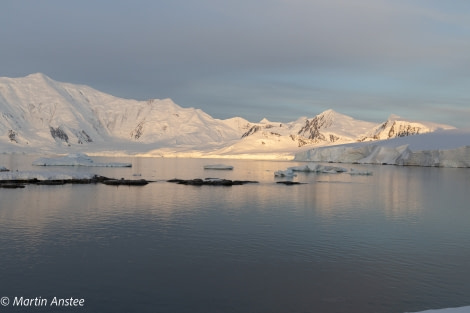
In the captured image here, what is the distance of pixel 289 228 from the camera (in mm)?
22891

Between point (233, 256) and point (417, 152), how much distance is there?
9678 centimetres

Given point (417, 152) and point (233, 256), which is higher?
point (417, 152)

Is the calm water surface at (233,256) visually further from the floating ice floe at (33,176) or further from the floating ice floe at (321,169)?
the floating ice floe at (321,169)

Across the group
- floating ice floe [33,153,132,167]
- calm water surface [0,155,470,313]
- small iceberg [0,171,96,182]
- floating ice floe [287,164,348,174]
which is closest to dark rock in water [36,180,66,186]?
small iceberg [0,171,96,182]

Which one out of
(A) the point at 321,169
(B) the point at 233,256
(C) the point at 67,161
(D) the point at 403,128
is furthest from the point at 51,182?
(D) the point at 403,128

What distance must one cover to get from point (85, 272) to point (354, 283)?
8324 mm

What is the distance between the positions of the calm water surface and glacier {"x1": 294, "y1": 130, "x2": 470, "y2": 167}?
75914mm

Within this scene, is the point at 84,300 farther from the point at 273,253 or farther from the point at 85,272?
the point at 273,253

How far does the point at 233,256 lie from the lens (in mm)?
17219

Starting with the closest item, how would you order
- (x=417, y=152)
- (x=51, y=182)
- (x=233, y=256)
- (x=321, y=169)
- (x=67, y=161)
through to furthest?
(x=233, y=256) → (x=51, y=182) → (x=321, y=169) → (x=67, y=161) → (x=417, y=152)

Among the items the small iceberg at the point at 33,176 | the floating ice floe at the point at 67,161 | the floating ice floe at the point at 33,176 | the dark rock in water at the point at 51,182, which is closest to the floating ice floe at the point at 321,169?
the floating ice floe at the point at 67,161

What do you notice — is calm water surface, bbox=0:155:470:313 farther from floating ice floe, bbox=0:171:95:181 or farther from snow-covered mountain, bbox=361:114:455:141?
snow-covered mountain, bbox=361:114:455:141

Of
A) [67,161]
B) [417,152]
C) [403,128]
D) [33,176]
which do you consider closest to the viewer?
[33,176]

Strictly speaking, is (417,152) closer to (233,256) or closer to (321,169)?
(321,169)
